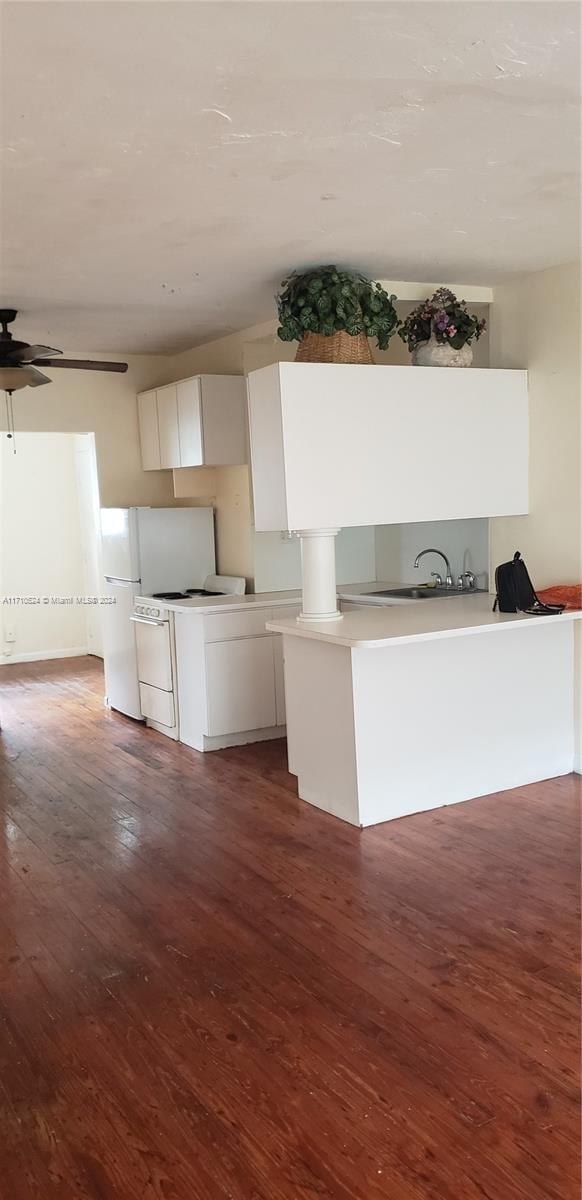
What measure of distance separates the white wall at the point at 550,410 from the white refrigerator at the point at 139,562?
7.76 ft

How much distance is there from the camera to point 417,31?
7.01 ft

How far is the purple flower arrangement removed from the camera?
4516 millimetres

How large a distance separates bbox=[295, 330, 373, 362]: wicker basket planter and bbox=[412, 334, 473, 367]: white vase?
0.37 metres

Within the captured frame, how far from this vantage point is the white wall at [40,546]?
9.12m

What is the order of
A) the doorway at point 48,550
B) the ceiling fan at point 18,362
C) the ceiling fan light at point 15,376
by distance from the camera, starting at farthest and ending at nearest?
the doorway at point 48,550 → the ceiling fan light at point 15,376 → the ceiling fan at point 18,362

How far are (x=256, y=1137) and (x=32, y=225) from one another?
3080 millimetres

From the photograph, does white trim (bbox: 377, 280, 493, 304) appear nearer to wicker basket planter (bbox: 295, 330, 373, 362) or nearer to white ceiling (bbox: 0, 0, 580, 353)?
white ceiling (bbox: 0, 0, 580, 353)

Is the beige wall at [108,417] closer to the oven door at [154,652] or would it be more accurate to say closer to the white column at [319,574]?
the oven door at [154,652]

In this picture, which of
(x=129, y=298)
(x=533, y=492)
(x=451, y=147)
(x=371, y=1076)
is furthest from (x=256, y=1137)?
(x=129, y=298)

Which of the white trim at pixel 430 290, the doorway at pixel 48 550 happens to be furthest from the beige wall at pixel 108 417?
the white trim at pixel 430 290

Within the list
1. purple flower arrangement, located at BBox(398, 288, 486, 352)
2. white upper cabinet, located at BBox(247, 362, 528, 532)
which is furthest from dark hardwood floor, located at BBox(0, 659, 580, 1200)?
purple flower arrangement, located at BBox(398, 288, 486, 352)

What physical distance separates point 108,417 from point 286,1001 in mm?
4910

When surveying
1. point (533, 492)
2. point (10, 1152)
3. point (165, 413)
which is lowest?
point (10, 1152)

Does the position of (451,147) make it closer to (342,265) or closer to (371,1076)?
(342,265)
